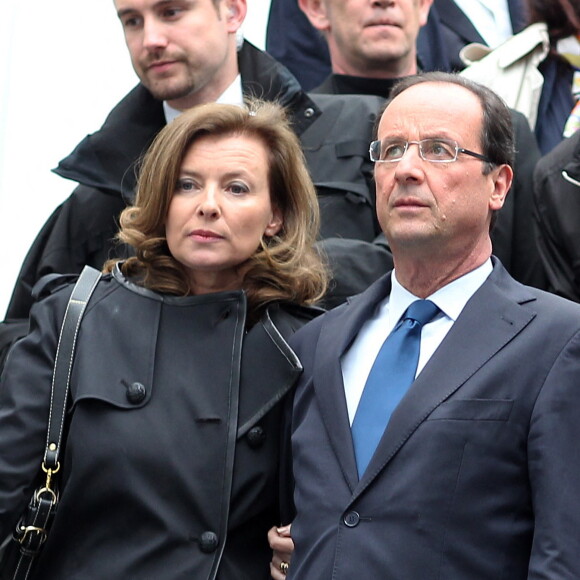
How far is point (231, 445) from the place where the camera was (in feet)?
12.9

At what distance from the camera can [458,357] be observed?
3525mm

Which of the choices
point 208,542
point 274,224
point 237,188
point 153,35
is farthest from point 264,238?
point 153,35

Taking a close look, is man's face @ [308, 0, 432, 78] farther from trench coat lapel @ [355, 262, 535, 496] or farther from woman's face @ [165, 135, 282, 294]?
trench coat lapel @ [355, 262, 535, 496]

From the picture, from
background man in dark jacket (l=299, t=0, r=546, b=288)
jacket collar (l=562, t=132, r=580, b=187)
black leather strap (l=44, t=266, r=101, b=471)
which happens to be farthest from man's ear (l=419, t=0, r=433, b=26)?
black leather strap (l=44, t=266, r=101, b=471)

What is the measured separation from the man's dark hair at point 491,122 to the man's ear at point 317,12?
2.15 meters

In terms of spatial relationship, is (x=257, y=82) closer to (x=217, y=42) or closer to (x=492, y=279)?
(x=217, y=42)

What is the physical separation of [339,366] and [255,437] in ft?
1.15

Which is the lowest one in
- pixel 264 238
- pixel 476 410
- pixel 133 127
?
pixel 476 410

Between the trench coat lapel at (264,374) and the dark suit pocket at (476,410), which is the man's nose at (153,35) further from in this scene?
the dark suit pocket at (476,410)

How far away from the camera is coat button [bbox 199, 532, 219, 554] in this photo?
3.86 meters

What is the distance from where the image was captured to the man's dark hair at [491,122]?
3.88 metres

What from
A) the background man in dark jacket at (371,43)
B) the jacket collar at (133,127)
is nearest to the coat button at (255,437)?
the jacket collar at (133,127)

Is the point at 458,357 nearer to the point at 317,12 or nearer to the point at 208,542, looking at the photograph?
the point at 208,542

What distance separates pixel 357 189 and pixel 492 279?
133 cm
